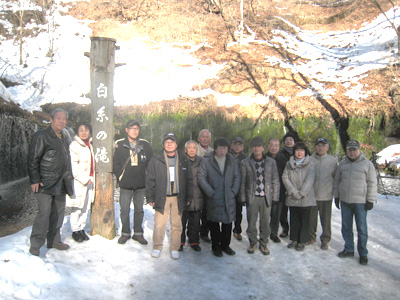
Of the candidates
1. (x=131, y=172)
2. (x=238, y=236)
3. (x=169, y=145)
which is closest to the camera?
(x=169, y=145)

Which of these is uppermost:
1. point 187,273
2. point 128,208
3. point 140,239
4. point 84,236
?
point 128,208

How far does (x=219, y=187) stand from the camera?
15.0 ft

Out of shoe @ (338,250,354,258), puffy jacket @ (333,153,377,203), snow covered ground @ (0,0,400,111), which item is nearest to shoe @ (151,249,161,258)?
shoe @ (338,250,354,258)

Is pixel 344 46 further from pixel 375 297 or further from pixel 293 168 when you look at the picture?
pixel 375 297

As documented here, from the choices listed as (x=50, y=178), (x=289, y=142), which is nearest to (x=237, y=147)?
(x=289, y=142)

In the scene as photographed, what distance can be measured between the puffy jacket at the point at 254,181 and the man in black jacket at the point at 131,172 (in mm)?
1605

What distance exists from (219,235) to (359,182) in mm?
2292

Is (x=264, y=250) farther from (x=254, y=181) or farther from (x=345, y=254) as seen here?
(x=345, y=254)

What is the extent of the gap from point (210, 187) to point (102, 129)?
6.31 feet

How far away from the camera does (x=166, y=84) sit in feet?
59.1

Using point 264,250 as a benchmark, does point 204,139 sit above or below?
above

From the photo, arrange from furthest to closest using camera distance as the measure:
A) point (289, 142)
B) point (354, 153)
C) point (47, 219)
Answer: point (289, 142)
point (354, 153)
point (47, 219)

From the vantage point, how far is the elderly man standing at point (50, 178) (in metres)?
3.87

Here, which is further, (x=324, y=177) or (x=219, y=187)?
(x=324, y=177)
